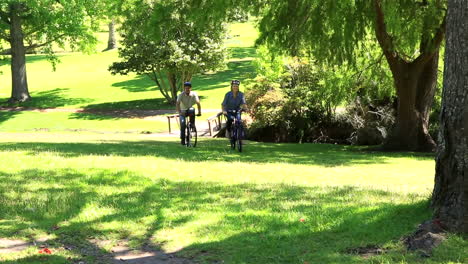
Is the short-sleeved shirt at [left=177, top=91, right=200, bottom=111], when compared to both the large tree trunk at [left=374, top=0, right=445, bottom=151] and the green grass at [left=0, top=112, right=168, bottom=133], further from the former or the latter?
the green grass at [left=0, top=112, right=168, bottom=133]

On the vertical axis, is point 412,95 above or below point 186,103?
above

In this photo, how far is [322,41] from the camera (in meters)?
18.9

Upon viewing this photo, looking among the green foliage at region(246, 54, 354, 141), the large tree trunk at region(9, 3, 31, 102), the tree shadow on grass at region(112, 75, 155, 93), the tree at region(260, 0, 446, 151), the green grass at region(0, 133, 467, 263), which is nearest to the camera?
the green grass at region(0, 133, 467, 263)

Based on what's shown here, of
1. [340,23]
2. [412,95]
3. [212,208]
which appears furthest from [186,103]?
[212,208]

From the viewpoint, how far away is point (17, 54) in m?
43.2

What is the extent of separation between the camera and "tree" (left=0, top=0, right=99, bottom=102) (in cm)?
4156

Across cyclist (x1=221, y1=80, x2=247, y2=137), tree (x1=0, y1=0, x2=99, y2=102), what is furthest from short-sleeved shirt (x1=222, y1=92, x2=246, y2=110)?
tree (x1=0, y1=0, x2=99, y2=102)

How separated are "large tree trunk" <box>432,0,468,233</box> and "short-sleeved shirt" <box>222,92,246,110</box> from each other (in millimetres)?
10588

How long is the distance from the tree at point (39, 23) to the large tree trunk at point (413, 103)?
1081 inches

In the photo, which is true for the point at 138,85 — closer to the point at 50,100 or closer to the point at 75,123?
the point at 50,100

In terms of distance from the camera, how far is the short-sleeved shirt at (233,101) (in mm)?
16703

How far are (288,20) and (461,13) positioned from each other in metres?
11.9

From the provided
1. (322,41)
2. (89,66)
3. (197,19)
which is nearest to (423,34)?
(322,41)

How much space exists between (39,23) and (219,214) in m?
39.7
